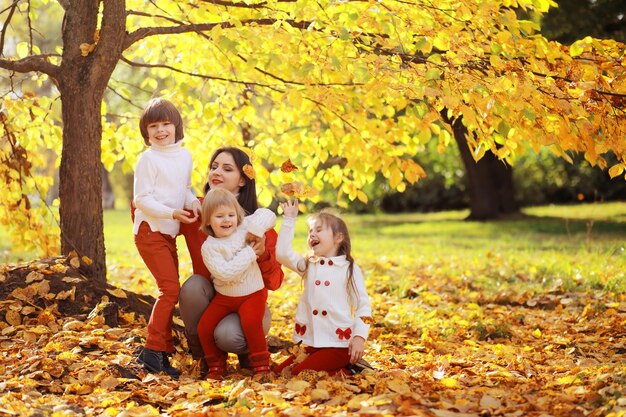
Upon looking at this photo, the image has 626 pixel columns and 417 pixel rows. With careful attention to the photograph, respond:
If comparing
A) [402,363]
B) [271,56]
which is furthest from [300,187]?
[402,363]

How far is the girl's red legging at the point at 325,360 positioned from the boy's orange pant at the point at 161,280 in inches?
30.0

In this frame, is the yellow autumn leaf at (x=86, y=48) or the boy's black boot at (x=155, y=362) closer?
the boy's black boot at (x=155, y=362)

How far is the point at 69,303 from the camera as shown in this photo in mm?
5148

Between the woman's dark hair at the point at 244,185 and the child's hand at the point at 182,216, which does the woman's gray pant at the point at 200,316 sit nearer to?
the child's hand at the point at 182,216

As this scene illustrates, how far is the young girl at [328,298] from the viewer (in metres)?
4.29

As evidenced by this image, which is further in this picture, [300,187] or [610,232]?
[610,232]

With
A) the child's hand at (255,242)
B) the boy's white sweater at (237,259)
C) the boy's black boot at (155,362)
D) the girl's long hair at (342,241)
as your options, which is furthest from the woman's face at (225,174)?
the boy's black boot at (155,362)

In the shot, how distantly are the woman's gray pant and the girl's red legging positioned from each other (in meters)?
0.35

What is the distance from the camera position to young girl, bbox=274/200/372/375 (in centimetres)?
429

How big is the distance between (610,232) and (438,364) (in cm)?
917

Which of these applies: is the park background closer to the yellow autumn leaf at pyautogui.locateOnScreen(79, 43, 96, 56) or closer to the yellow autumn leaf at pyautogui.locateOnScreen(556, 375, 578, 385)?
the yellow autumn leaf at pyautogui.locateOnScreen(556, 375, 578, 385)

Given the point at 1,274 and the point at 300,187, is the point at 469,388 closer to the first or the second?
the point at 300,187

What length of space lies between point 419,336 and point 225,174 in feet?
7.79

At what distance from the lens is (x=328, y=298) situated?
433 centimetres
